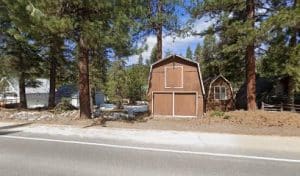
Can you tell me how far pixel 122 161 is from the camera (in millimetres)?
11297

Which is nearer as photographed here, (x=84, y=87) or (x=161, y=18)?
(x=84, y=87)

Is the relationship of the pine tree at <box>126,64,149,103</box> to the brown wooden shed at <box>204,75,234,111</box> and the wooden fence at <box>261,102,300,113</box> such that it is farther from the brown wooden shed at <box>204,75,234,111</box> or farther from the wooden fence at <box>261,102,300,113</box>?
the wooden fence at <box>261,102,300,113</box>

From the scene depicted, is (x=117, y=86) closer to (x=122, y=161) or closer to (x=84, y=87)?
(x=84, y=87)

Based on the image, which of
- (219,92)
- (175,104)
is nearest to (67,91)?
(219,92)

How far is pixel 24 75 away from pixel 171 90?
42.1 feet

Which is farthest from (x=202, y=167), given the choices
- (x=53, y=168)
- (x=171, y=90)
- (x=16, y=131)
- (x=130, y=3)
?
(x=171, y=90)

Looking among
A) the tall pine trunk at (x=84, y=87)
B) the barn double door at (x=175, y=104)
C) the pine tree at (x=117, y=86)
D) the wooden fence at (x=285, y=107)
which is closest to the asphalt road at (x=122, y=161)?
the tall pine trunk at (x=84, y=87)

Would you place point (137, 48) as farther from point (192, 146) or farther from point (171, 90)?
point (192, 146)

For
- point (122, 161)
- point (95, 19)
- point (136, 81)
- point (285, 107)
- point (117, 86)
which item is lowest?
point (122, 161)

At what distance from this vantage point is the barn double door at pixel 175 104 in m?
32.6

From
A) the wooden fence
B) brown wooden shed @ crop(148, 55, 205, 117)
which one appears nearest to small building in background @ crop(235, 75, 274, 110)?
the wooden fence

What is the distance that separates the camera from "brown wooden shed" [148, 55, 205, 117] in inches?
1281

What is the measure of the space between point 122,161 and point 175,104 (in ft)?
71.6

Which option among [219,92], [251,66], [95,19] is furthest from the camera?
[219,92]
